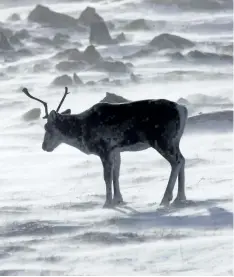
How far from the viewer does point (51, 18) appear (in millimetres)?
58406

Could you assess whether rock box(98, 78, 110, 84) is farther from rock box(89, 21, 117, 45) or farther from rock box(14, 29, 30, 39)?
rock box(14, 29, 30, 39)

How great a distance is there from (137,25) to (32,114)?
2432 centimetres

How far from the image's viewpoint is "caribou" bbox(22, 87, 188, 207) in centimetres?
1516

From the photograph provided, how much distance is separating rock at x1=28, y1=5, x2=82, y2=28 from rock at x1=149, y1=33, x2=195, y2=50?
32.2ft

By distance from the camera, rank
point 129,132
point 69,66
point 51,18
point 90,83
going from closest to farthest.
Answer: point 129,132
point 90,83
point 69,66
point 51,18

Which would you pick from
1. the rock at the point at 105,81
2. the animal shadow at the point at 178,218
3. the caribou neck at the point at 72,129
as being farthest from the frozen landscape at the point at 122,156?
the caribou neck at the point at 72,129

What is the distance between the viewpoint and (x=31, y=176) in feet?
67.8

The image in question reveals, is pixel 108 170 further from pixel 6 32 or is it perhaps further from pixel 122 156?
pixel 6 32

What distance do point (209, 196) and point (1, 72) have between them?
93.9 ft

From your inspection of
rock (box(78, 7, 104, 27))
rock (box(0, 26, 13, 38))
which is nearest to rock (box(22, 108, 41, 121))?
rock (box(0, 26, 13, 38))

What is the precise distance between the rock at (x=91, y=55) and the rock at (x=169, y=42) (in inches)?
149

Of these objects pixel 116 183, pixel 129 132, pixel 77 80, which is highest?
pixel 129 132

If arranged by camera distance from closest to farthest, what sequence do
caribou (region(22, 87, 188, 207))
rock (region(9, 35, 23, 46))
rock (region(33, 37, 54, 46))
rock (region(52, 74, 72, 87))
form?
caribou (region(22, 87, 188, 207)) < rock (region(52, 74, 72, 87)) < rock (region(9, 35, 23, 46)) < rock (region(33, 37, 54, 46))

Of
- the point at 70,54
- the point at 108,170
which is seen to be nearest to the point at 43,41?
the point at 70,54
